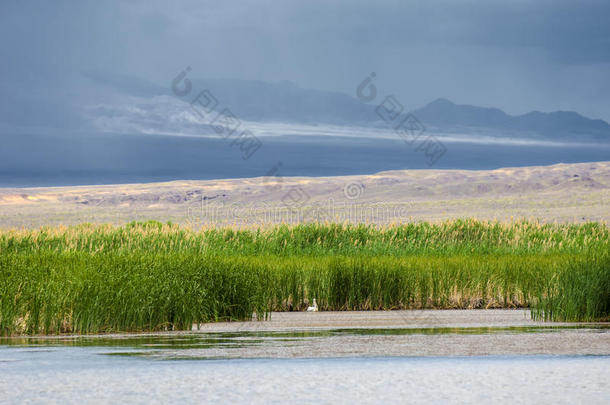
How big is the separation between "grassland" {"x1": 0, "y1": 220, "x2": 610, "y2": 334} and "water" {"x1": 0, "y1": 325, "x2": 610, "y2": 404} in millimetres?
717

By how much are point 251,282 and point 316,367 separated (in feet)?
22.3

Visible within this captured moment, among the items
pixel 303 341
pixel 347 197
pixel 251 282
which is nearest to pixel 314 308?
pixel 251 282

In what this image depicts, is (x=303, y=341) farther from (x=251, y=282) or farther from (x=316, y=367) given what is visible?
(x=251, y=282)

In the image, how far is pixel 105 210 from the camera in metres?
120

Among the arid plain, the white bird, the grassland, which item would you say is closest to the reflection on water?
the grassland

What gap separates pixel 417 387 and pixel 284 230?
21.0m

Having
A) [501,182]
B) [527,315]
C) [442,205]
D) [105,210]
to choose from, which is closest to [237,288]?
[527,315]

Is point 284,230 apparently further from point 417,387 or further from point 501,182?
point 501,182

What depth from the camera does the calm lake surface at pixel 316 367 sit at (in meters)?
8.62

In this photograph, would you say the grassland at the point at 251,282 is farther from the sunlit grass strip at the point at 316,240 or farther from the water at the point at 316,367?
the water at the point at 316,367

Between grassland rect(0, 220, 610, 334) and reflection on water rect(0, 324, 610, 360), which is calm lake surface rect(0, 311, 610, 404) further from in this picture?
grassland rect(0, 220, 610, 334)

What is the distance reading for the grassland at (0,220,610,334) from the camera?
14.2m

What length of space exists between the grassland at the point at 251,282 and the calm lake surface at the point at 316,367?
2.14ft

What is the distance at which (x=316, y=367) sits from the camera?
407 inches
